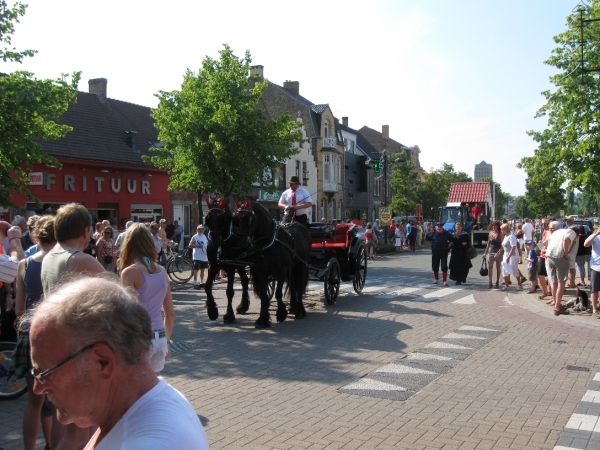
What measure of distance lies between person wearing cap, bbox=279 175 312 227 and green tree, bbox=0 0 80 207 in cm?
567

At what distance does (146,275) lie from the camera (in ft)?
15.1

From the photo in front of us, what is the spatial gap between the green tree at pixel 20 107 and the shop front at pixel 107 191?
10.8 m

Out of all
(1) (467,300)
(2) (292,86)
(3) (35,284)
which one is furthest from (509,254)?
(2) (292,86)

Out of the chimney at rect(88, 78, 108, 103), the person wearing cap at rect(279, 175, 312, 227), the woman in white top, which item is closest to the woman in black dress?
the woman in white top

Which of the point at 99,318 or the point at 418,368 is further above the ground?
the point at 99,318

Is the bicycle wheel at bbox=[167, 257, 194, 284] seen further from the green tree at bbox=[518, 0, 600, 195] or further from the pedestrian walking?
the green tree at bbox=[518, 0, 600, 195]

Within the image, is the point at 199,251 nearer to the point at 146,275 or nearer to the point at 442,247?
the point at 442,247

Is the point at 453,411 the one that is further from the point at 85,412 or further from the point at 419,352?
the point at 85,412

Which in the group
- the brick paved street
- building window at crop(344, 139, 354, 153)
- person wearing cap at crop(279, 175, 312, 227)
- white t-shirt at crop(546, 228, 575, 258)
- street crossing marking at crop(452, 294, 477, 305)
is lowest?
the brick paved street

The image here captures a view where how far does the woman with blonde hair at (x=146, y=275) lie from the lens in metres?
4.56

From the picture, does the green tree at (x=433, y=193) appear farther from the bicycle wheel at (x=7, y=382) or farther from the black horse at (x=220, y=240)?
the bicycle wheel at (x=7, y=382)

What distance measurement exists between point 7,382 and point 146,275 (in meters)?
2.51

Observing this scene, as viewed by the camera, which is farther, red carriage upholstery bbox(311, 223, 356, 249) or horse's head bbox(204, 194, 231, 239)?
red carriage upholstery bbox(311, 223, 356, 249)

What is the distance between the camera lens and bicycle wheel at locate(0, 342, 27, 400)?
5.95 metres
